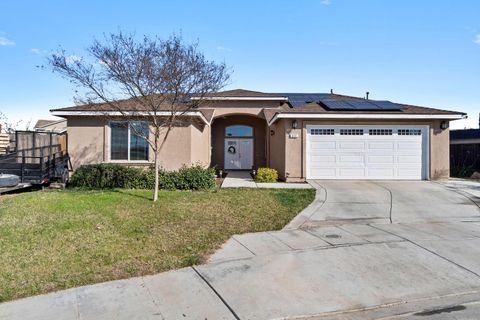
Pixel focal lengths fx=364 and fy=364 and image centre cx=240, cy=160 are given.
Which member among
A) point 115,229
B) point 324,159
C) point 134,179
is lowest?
point 115,229

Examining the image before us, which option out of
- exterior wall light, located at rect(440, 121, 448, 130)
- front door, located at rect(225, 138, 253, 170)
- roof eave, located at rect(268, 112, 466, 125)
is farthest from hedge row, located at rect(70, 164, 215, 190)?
front door, located at rect(225, 138, 253, 170)

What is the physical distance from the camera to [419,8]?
10.8 m

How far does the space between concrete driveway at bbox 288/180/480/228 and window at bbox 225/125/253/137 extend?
32.6ft

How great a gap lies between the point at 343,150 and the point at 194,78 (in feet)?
24.7

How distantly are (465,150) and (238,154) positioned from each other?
13314 mm

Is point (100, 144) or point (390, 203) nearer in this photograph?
point (390, 203)

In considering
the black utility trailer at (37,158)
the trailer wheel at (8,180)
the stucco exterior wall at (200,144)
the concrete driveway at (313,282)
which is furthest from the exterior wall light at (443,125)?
the trailer wheel at (8,180)

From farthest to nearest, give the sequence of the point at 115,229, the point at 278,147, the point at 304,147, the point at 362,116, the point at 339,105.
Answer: the point at 278,147 < the point at 339,105 < the point at 304,147 < the point at 362,116 < the point at 115,229

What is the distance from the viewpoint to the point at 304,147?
1520 cm

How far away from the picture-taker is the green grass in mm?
5590

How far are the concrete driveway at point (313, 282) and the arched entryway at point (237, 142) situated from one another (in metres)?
15.3

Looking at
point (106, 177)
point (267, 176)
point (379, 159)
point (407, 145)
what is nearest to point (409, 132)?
point (407, 145)

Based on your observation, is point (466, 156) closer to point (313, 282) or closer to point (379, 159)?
point (379, 159)

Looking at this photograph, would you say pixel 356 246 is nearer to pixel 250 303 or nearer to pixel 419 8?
pixel 250 303
